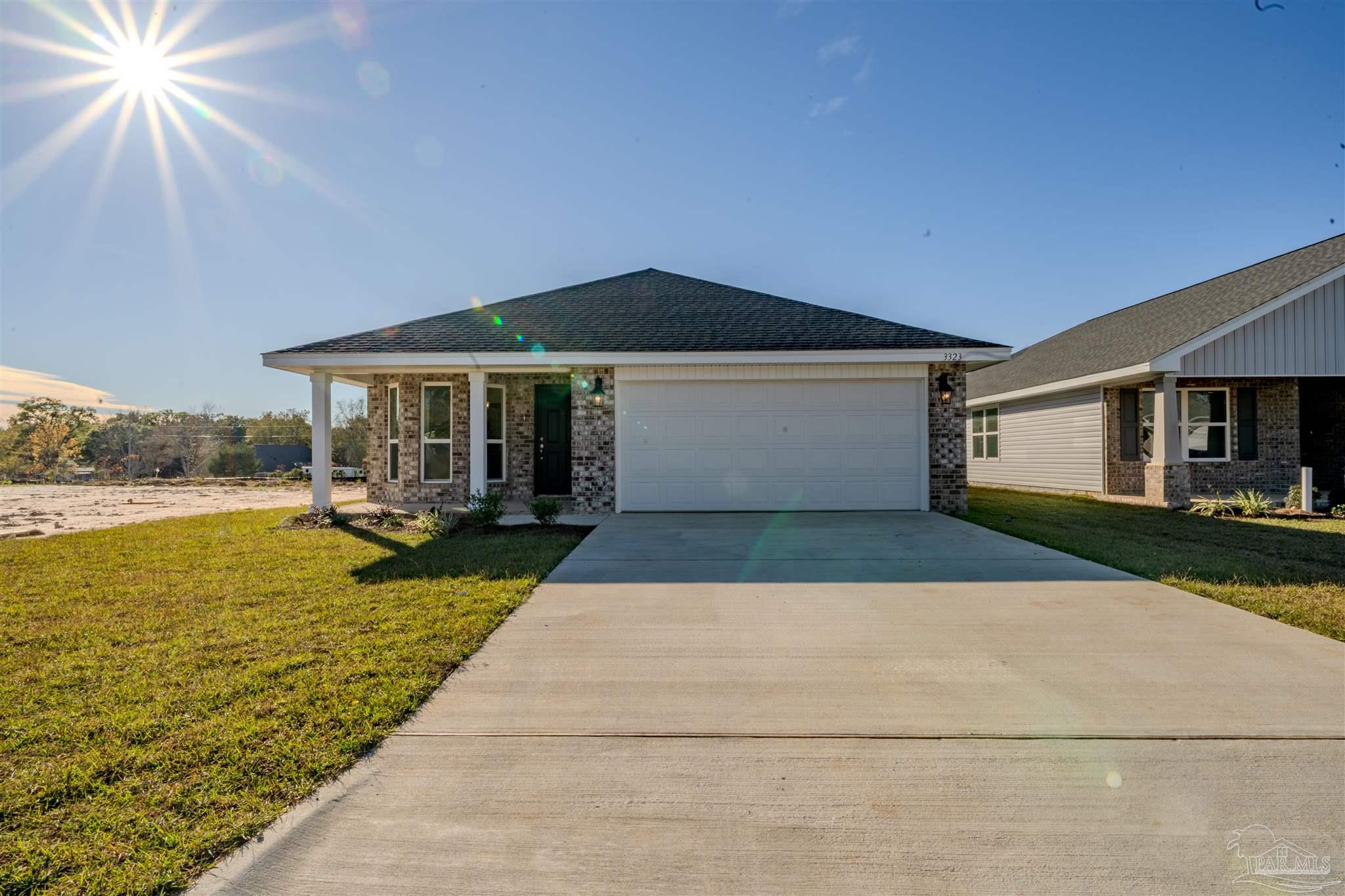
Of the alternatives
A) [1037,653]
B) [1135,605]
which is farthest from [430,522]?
[1135,605]

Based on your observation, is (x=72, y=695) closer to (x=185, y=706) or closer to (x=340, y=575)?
(x=185, y=706)

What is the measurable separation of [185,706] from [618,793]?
2.39 metres

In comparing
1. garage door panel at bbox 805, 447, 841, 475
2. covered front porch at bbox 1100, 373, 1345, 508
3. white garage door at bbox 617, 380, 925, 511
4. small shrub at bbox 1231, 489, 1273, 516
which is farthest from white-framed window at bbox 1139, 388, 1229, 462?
garage door panel at bbox 805, 447, 841, 475

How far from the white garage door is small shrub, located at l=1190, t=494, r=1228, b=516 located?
5.52 metres

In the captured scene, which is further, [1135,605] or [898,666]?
[1135,605]

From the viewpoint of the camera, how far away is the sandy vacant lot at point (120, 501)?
10.7m

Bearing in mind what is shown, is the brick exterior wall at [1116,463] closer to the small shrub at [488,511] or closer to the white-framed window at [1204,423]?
the white-framed window at [1204,423]

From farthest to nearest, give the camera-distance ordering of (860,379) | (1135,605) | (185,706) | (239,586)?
(860,379) < (239,586) < (1135,605) < (185,706)

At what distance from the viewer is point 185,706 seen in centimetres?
319

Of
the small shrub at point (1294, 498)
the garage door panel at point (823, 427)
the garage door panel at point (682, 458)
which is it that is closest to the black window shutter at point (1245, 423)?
the small shrub at point (1294, 498)

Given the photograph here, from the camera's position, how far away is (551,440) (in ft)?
41.4

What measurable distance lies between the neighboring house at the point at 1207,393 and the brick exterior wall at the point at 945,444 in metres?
4.13

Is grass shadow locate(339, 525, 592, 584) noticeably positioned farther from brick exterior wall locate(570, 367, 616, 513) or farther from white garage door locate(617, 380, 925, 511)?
white garage door locate(617, 380, 925, 511)

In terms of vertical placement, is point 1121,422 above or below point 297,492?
above
